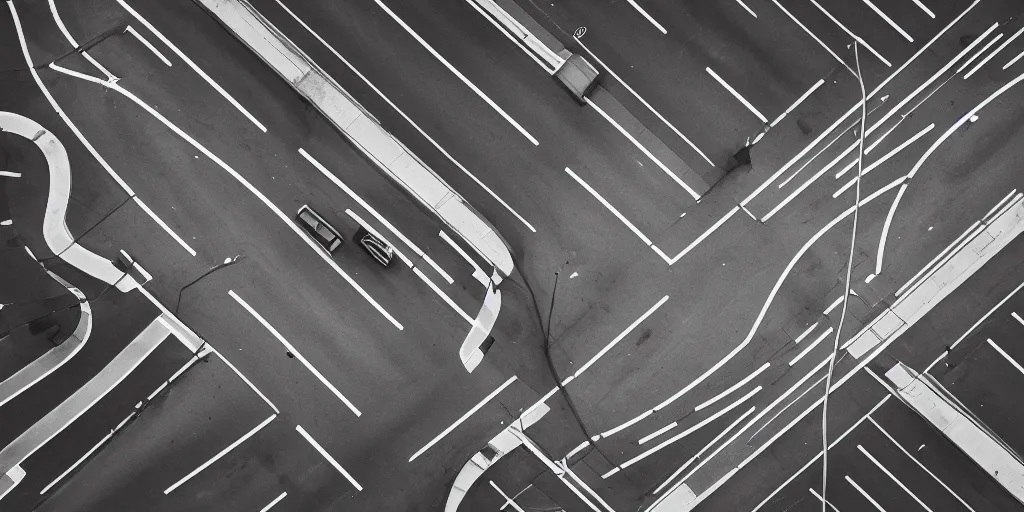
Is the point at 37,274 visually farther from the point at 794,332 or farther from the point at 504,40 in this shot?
the point at 794,332

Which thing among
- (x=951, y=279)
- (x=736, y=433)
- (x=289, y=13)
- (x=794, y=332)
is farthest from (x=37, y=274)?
(x=951, y=279)

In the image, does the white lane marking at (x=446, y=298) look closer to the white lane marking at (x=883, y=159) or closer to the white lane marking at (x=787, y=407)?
the white lane marking at (x=787, y=407)

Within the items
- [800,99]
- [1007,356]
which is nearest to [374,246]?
[800,99]

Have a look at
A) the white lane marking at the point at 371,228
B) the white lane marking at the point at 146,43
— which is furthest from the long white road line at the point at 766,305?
the white lane marking at the point at 146,43

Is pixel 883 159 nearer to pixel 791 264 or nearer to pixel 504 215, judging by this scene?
pixel 791 264

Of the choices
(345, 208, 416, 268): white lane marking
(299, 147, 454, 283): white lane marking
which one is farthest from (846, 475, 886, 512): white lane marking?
(345, 208, 416, 268): white lane marking

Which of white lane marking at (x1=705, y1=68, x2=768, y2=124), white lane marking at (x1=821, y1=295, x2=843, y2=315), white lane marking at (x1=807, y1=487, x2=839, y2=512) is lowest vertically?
white lane marking at (x1=807, y1=487, x2=839, y2=512)

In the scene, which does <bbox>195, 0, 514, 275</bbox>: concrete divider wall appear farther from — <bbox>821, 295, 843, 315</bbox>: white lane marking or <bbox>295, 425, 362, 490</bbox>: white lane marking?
<bbox>821, 295, 843, 315</bbox>: white lane marking
